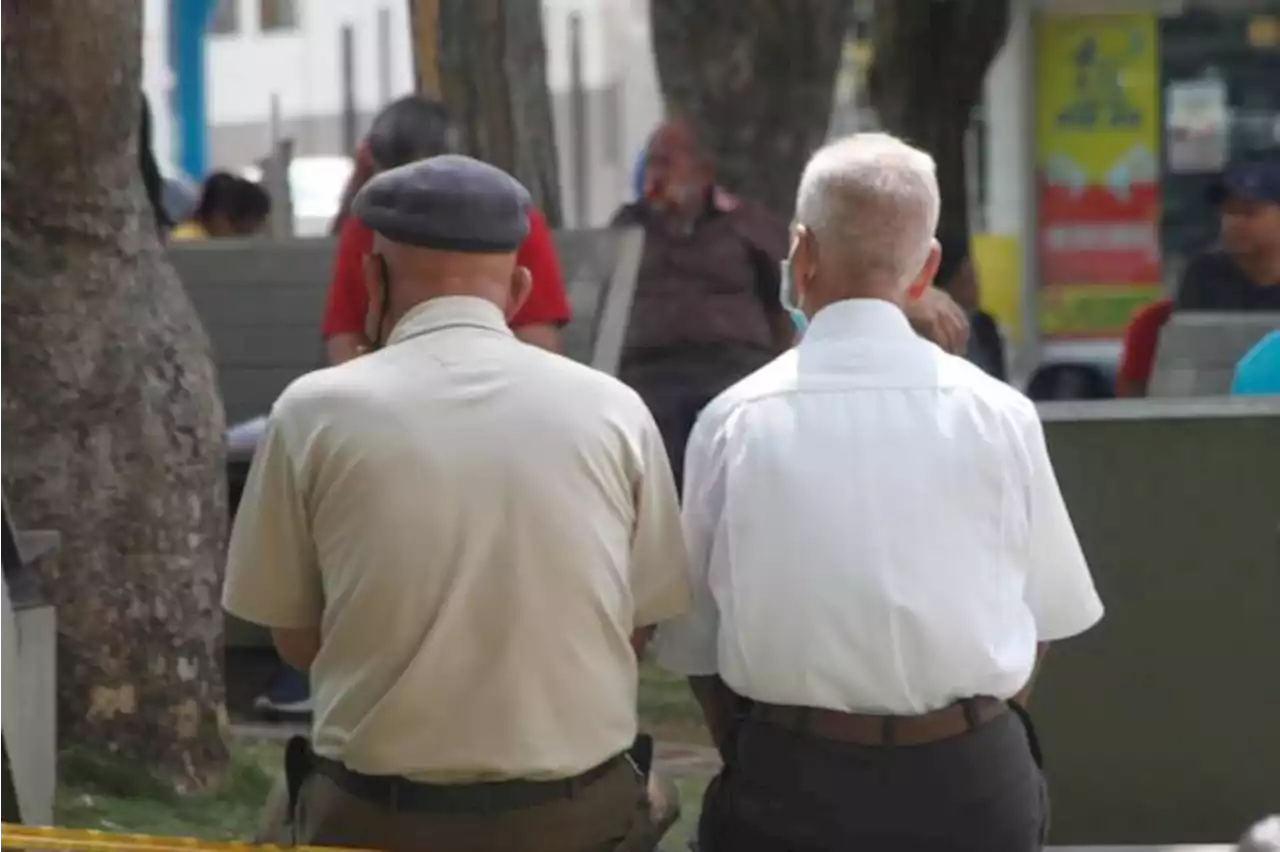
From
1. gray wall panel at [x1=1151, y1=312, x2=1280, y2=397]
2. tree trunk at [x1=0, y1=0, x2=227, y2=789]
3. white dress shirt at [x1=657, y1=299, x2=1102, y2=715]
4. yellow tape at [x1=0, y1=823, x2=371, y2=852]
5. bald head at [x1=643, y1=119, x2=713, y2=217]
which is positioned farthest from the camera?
bald head at [x1=643, y1=119, x2=713, y2=217]

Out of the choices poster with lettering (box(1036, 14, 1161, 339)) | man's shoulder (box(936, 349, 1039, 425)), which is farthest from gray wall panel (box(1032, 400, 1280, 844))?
poster with lettering (box(1036, 14, 1161, 339))

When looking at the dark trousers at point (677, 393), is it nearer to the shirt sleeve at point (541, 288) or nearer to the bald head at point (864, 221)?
the shirt sleeve at point (541, 288)

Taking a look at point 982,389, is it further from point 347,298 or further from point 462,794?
point 347,298

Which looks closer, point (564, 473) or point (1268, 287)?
point (564, 473)

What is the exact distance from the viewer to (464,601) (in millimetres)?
3562

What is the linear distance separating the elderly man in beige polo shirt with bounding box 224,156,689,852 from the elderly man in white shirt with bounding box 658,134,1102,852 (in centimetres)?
16

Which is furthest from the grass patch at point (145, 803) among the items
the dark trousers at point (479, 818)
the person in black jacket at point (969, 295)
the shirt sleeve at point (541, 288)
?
the person in black jacket at point (969, 295)

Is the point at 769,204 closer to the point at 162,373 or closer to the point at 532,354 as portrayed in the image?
the point at 162,373

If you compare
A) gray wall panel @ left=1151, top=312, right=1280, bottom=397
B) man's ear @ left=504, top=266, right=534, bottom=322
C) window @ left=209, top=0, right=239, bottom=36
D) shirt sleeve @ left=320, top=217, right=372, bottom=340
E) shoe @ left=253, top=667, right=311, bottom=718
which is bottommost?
shoe @ left=253, top=667, right=311, bottom=718

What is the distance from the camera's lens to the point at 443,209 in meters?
3.65

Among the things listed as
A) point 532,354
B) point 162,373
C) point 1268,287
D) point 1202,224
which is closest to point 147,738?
A: point 162,373

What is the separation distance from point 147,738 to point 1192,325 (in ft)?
10.7

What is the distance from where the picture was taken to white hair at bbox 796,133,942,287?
362cm

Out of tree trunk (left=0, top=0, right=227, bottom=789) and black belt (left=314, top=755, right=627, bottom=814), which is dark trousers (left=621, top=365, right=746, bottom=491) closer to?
tree trunk (left=0, top=0, right=227, bottom=789)
